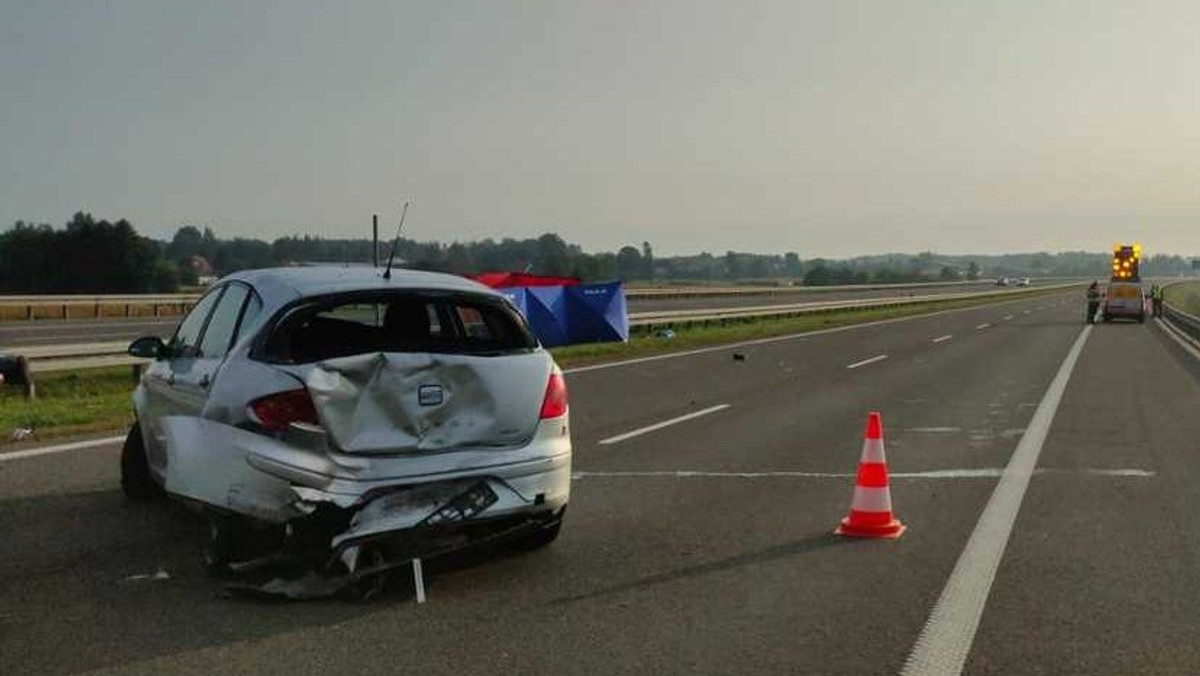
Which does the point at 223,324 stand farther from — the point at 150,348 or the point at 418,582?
the point at 418,582

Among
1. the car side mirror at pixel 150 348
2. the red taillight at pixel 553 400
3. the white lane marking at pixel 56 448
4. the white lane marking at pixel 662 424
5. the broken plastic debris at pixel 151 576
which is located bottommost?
the white lane marking at pixel 662 424

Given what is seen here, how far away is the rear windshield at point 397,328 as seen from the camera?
19.6ft

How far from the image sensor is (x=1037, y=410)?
48.2 feet

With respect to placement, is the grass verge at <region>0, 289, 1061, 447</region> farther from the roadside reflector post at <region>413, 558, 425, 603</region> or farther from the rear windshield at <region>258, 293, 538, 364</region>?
the roadside reflector post at <region>413, 558, 425, 603</region>

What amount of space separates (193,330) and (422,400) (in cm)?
227

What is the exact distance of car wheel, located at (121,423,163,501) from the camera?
784cm

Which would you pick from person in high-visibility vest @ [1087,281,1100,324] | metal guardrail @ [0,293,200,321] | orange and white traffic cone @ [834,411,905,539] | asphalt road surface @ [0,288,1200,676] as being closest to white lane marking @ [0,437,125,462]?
asphalt road surface @ [0,288,1200,676]

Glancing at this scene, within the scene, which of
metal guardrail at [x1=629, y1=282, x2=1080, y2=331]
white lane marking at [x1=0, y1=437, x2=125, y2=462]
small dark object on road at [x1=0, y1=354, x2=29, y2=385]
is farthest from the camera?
metal guardrail at [x1=629, y1=282, x2=1080, y2=331]

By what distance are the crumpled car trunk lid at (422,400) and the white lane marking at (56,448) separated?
5539mm

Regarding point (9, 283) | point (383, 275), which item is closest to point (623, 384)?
point (383, 275)

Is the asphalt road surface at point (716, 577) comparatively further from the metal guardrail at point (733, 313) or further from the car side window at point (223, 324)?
the metal guardrail at point (733, 313)

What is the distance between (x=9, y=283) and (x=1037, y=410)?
48910 millimetres

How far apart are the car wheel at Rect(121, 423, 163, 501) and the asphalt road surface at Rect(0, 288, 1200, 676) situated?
0.17m

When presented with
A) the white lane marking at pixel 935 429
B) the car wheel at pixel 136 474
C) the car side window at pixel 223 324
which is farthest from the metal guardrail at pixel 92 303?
the car side window at pixel 223 324
